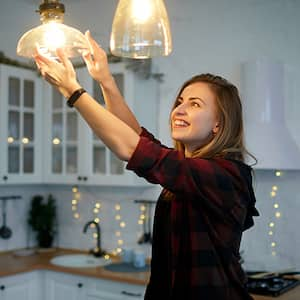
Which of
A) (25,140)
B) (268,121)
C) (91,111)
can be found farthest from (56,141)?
(91,111)

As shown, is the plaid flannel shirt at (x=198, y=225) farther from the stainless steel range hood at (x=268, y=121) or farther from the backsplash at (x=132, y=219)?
the backsplash at (x=132, y=219)

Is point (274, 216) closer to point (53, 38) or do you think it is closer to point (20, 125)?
point (20, 125)

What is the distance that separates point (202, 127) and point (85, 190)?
2854 millimetres

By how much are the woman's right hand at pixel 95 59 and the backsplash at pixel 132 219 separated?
6.91ft

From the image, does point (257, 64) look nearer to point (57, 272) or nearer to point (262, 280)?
point (262, 280)

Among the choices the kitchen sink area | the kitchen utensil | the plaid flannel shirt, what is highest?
the plaid flannel shirt

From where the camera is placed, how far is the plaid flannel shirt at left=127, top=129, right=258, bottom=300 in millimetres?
1419

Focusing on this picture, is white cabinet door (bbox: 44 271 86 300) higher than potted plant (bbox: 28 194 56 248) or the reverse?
the reverse

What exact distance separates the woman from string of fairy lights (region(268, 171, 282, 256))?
1762mm

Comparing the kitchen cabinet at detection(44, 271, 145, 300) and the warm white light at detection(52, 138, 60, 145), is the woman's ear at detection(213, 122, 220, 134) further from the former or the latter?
the warm white light at detection(52, 138, 60, 145)

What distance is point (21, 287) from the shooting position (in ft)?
12.1

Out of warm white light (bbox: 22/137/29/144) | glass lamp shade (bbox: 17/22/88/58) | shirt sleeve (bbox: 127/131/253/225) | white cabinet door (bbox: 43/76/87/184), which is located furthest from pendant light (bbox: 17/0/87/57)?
warm white light (bbox: 22/137/29/144)

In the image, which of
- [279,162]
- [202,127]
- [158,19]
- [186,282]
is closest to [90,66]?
[158,19]

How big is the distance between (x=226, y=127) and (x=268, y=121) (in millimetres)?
1733
